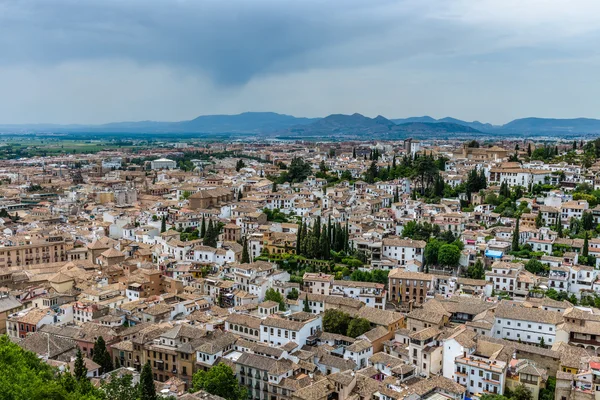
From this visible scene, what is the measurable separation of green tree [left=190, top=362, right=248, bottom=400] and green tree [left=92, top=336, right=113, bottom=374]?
5.34 meters

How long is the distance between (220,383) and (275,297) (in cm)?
1092

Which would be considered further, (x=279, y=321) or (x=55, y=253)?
(x=55, y=253)

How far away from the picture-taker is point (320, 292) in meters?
36.8

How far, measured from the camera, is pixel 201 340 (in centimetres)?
2783

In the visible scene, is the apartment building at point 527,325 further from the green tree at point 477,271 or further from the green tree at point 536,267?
the green tree at point 477,271

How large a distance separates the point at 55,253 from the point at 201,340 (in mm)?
26145

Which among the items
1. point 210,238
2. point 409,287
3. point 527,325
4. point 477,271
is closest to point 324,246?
point 409,287

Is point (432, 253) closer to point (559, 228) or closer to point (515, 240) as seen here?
point (515, 240)

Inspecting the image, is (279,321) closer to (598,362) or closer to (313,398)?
(313,398)

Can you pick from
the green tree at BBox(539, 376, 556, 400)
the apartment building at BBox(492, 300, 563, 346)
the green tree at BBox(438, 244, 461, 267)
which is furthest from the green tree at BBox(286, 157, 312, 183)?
the green tree at BBox(539, 376, 556, 400)

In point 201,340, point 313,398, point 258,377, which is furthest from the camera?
point 201,340

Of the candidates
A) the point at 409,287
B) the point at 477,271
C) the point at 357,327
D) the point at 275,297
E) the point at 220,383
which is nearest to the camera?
the point at 220,383

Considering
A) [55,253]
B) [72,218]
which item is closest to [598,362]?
[55,253]

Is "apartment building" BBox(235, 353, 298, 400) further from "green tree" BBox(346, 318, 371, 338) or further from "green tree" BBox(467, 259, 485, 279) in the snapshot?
"green tree" BBox(467, 259, 485, 279)
